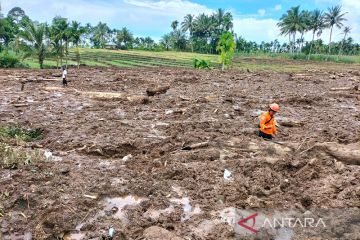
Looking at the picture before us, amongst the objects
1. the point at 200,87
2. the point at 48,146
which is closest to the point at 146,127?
the point at 48,146

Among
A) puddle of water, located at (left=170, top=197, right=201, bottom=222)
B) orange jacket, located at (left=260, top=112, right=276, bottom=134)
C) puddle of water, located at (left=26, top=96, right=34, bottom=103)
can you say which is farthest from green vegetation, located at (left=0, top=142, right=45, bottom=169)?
puddle of water, located at (left=26, top=96, right=34, bottom=103)

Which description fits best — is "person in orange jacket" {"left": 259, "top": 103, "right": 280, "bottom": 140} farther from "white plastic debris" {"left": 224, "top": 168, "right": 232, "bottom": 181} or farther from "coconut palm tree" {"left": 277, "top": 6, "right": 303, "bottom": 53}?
"coconut palm tree" {"left": 277, "top": 6, "right": 303, "bottom": 53}

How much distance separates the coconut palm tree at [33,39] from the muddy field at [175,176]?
14501 millimetres

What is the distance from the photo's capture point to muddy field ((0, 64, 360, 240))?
430cm

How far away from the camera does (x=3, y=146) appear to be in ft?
20.4

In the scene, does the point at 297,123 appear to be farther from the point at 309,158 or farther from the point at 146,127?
the point at 146,127

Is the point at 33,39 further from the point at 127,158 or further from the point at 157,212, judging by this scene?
the point at 157,212

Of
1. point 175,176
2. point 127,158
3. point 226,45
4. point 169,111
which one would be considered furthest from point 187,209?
point 226,45

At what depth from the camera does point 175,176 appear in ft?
18.7

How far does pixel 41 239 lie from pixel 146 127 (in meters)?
4.85

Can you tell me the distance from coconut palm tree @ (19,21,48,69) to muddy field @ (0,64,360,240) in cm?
1450

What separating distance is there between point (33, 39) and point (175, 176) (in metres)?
21.0

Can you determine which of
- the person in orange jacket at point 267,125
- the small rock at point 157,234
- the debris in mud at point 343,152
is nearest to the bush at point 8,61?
the person in orange jacket at point 267,125

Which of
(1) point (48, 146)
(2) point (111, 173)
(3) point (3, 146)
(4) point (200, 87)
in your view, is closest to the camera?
(2) point (111, 173)
